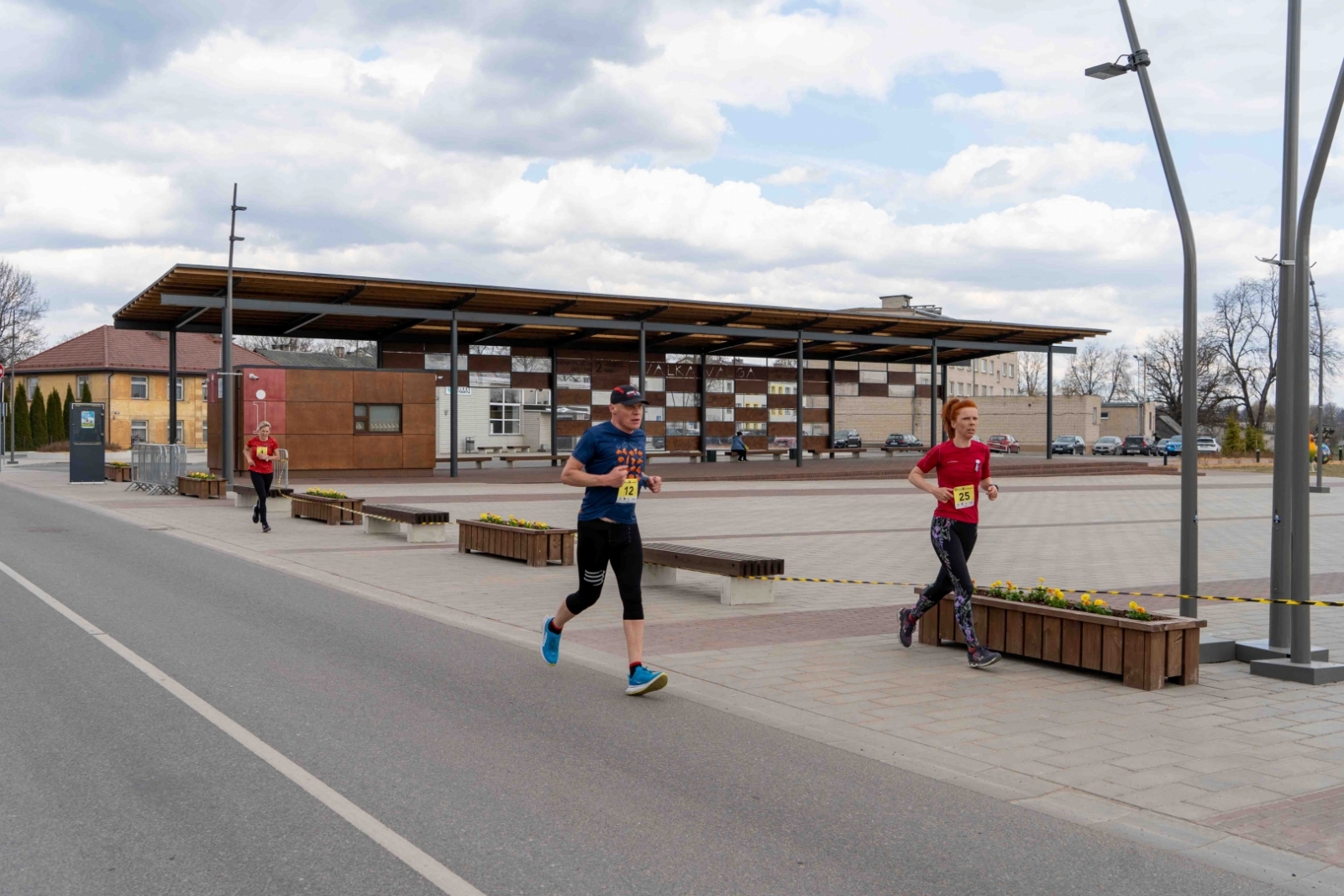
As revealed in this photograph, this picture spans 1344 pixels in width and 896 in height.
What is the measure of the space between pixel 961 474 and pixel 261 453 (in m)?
13.5

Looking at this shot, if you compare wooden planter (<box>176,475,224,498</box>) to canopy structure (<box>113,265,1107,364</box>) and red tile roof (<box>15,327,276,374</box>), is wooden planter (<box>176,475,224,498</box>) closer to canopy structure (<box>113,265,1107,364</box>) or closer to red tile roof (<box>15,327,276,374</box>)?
canopy structure (<box>113,265,1107,364</box>)

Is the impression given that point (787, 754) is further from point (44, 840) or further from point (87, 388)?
point (87, 388)

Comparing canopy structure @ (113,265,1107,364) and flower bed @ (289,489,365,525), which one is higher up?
canopy structure @ (113,265,1107,364)

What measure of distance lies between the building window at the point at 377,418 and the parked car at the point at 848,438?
32094 millimetres

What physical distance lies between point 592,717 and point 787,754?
4.03 feet

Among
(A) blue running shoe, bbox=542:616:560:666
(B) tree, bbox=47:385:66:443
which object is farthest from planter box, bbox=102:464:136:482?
(B) tree, bbox=47:385:66:443

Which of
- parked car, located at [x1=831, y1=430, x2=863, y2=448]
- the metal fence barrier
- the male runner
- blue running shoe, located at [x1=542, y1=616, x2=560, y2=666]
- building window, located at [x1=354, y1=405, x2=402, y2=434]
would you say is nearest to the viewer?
the male runner

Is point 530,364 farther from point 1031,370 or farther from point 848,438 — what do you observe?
point 1031,370

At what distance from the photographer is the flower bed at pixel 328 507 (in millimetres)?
19547

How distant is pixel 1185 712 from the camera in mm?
6695

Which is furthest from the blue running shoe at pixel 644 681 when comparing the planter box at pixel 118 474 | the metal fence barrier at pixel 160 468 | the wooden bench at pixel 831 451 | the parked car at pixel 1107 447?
the parked car at pixel 1107 447

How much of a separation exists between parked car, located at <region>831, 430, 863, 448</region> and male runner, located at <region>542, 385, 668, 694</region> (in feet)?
185

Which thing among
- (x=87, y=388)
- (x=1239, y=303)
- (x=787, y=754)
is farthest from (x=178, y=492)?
(x=1239, y=303)

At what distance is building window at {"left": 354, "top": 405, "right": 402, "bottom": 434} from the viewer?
3516 centimetres
